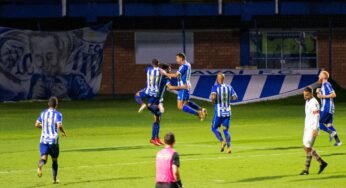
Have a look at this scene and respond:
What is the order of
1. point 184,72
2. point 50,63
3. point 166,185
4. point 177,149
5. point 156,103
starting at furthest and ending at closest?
point 50,63 < point 156,103 < point 184,72 < point 177,149 < point 166,185

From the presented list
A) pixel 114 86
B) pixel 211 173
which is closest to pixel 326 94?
pixel 211 173

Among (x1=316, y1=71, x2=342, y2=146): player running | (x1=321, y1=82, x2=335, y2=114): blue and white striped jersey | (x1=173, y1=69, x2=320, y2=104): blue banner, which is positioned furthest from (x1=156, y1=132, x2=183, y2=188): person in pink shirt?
(x1=173, y1=69, x2=320, y2=104): blue banner

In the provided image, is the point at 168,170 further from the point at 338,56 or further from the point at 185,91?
the point at 338,56

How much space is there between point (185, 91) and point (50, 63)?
2135 centimetres

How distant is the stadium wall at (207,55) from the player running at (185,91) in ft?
92.3

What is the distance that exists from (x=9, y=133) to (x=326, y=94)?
10.9 m

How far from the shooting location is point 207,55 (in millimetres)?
60562

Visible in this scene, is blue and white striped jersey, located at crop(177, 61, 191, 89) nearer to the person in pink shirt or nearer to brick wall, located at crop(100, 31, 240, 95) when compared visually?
the person in pink shirt

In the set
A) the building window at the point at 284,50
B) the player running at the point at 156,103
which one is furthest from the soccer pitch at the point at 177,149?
the building window at the point at 284,50

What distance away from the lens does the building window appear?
59781mm

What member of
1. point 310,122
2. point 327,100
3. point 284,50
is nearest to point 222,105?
point 327,100

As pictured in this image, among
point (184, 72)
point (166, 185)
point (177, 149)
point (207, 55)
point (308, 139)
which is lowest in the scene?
point (177, 149)

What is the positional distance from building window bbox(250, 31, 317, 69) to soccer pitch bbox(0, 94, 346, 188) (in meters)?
12.9

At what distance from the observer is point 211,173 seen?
914 inches
